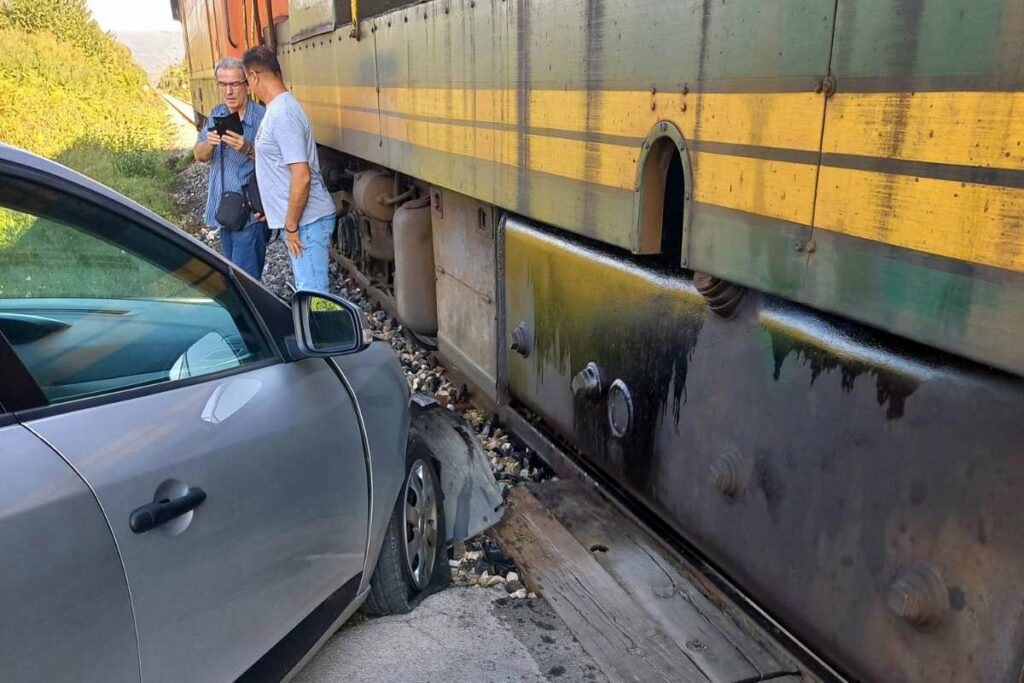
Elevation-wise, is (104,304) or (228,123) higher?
(228,123)

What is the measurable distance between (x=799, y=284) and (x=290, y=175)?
355cm

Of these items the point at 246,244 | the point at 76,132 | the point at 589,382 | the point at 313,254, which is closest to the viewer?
the point at 589,382

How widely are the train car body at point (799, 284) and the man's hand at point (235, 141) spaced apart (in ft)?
6.96

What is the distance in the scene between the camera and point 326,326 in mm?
2549

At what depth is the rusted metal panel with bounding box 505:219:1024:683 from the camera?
184cm

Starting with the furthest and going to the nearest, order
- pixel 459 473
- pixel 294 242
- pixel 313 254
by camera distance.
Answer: pixel 313 254
pixel 294 242
pixel 459 473

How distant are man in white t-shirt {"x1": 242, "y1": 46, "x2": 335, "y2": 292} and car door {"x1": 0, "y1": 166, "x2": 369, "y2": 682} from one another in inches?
94.7

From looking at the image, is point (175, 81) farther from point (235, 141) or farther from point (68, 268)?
point (68, 268)

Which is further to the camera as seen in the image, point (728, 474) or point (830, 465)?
point (728, 474)

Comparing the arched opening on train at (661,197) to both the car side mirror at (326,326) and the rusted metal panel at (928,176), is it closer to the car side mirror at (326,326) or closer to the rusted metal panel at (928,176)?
the rusted metal panel at (928,176)

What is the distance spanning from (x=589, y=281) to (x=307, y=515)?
1496mm

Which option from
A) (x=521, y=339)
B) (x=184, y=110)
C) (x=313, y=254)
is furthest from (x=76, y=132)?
(x=521, y=339)

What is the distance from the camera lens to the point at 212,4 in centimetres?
1115

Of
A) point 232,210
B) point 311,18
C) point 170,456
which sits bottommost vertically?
point 232,210
